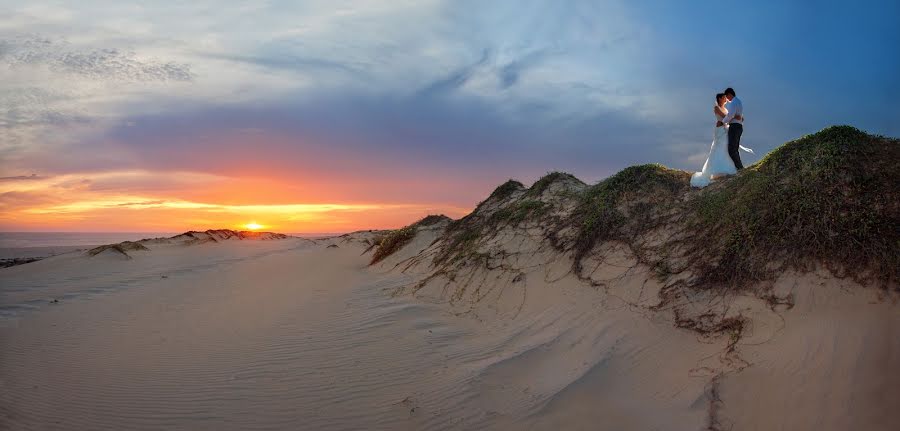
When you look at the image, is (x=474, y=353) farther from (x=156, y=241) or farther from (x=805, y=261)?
(x=156, y=241)

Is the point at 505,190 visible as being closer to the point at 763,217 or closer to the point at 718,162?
the point at 718,162

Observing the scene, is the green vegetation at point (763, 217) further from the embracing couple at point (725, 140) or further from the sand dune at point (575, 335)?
the embracing couple at point (725, 140)

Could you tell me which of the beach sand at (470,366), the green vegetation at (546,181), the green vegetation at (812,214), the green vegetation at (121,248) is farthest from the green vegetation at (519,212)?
the green vegetation at (121,248)

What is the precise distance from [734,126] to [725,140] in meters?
0.63

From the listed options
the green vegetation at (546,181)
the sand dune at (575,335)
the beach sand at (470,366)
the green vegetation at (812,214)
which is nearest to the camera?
the beach sand at (470,366)

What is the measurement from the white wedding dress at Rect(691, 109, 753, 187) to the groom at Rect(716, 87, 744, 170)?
0.74ft

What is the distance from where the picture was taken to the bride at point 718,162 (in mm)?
9156

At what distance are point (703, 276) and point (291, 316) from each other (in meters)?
7.20

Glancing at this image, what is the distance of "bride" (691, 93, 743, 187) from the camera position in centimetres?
916

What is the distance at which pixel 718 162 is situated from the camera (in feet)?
31.7

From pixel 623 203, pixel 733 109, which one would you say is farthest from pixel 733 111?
pixel 623 203

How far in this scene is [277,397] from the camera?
608 cm

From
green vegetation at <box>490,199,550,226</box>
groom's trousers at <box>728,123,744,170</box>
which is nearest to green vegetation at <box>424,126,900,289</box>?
green vegetation at <box>490,199,550,226</box>

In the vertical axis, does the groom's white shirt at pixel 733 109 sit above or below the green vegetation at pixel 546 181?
above
